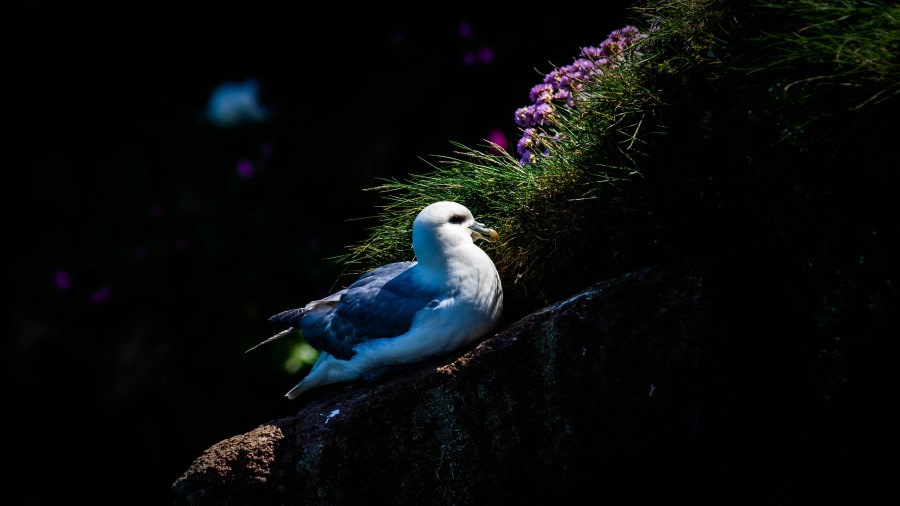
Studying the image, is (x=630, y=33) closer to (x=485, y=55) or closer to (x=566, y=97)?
(x=566, y=97)

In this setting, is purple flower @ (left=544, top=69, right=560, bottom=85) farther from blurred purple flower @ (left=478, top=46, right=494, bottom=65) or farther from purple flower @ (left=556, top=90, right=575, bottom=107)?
blurred purple flower @ (left=478, top=46, right=494, bottom=65)

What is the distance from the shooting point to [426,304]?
9.55 ft

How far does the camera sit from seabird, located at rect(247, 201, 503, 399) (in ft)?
9.47

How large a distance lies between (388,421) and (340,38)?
365 cm

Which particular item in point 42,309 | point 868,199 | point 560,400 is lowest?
point 42,309

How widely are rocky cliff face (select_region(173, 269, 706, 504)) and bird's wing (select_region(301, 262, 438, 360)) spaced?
190mm

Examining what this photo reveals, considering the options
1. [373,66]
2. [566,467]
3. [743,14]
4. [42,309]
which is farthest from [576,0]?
[42,309]

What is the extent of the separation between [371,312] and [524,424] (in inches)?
26.1

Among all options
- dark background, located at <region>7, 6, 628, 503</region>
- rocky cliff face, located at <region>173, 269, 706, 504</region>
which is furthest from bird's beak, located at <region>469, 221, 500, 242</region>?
dark background, located at <region>7, 6, 628, 503</region>

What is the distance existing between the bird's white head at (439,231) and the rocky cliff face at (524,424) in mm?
366

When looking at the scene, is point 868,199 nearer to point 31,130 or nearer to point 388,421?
point 388,421

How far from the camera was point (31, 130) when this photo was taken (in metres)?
6.10

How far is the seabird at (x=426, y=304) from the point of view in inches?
114

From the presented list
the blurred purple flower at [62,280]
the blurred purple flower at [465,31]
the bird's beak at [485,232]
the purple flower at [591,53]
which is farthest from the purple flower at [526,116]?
the blurred purple flower at [62,280]
